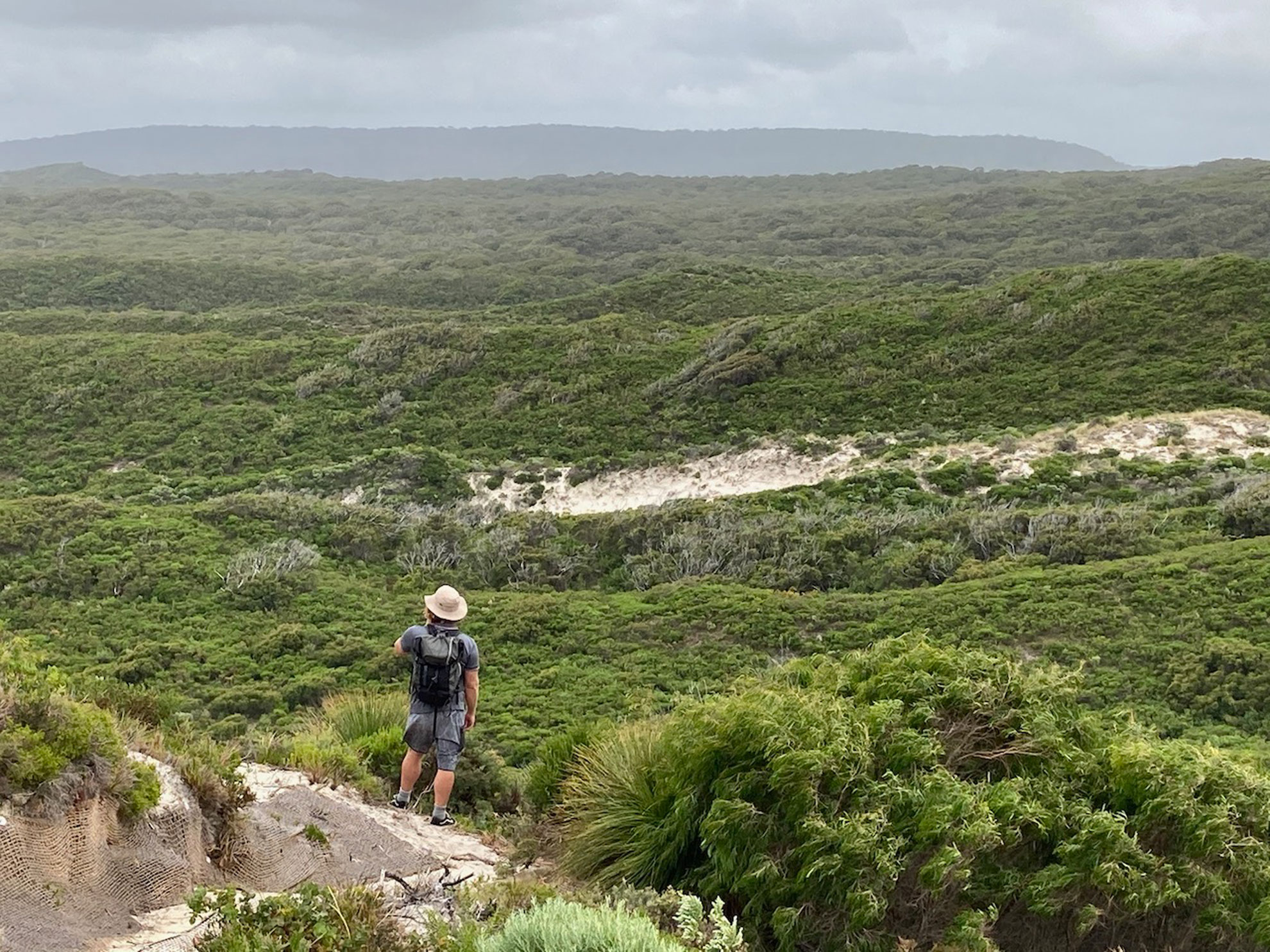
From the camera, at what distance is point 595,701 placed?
45.3ft

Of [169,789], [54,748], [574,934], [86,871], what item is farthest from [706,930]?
[54,748]

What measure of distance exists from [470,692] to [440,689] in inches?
8.6

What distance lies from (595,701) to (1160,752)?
9425 mm

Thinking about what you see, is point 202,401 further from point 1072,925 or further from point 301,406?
point 1072,925

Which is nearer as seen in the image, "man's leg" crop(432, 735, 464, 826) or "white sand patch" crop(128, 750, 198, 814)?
"white sand patch" crop(128, 750, 198, 814)

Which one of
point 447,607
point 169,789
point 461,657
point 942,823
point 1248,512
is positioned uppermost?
point 447,607

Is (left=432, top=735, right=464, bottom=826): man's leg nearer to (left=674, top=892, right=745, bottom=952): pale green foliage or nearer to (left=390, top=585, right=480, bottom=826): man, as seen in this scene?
(left=390, top=585, right=480, bottom=826): man

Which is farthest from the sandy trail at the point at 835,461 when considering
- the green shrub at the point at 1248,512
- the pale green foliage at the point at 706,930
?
the pale green foliage at the point at 706,930

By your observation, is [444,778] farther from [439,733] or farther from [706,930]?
[706,930]

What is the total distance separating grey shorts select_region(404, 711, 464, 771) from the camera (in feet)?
22.5

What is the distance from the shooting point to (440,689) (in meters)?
6.80

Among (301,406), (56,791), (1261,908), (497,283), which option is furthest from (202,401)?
(497,283)

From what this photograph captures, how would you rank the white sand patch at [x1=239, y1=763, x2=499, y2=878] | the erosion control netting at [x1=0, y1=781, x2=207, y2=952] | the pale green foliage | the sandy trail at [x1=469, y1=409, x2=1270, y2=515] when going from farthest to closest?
the sandy trail at [x1=469, y1=409, x2=1270, y2=515] → the white sand patch at [x1=239, y1=763, x2=499, y2=878] → the erosion control netting at [x1=0, y1=781, x2=207, y2=952] → the pale green foliage

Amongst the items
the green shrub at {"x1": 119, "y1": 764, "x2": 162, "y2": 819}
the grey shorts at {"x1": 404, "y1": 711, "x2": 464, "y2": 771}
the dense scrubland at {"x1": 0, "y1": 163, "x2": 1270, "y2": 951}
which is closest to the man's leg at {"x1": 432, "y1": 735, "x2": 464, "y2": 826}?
the grey shorts at {"x1": 404, "y1": 711, "x2": 464, "y2": 771}
